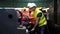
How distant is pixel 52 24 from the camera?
3.94 m

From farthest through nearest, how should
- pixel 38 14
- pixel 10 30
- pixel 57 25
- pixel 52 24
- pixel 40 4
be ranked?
1. pixel 40 4
2. pixel 52 24
3. pixel 57 25
4. pixel 38 14
5. pixel 10 30

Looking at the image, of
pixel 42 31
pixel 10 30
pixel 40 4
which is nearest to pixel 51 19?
pixel 42 31

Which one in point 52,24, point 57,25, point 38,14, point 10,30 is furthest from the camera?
point 52,24

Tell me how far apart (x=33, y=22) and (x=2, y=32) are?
8.84ft

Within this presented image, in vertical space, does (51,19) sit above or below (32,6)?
below

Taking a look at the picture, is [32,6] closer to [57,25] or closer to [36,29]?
[36,29]

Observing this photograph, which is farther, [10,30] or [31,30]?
[31,30]

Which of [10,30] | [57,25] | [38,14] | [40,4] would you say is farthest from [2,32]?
[40,4]

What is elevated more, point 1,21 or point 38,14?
point 1,21

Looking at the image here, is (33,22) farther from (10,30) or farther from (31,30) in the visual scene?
(10,30)

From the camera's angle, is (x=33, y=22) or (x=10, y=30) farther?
(x=33, y=22)

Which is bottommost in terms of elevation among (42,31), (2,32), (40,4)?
(42,31)

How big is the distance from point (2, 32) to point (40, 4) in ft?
16.3

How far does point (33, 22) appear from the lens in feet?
11.0
